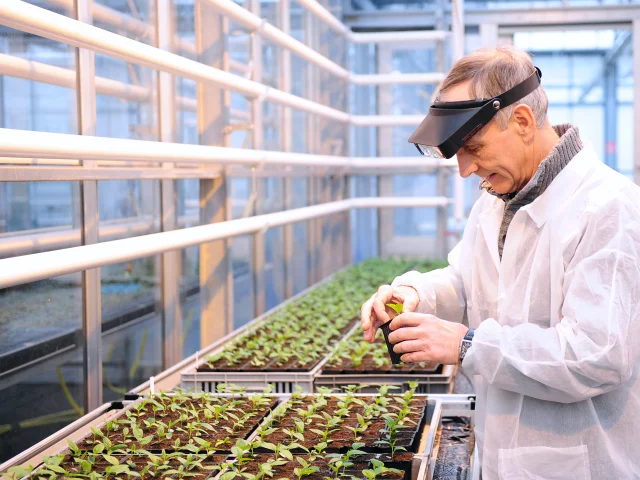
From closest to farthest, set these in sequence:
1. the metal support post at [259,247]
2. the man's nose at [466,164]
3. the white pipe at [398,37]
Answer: the man's nose at [466,164]
the metal support post at [259,247]
the white pipe at [398,37]

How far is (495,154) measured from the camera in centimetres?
181

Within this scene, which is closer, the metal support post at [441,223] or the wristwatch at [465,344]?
the wristwatch at [465,344]

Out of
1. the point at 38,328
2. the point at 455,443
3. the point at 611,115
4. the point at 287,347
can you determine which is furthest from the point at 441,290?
the point at 611,115

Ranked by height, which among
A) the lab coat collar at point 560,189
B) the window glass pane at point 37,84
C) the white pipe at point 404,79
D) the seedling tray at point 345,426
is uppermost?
the white pipe at point 404,79

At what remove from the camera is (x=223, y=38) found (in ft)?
14.4

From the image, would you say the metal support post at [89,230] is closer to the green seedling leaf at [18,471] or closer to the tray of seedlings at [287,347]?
the tray of seedlings at [287,347]

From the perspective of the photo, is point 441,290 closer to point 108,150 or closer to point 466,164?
point 466,164

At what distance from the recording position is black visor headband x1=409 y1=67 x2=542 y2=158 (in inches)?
69.3

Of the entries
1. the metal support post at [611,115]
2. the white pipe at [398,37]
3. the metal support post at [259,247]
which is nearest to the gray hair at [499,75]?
the metal support post at [259,247]

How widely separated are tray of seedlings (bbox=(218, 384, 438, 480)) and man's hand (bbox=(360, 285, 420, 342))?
343 millimetres

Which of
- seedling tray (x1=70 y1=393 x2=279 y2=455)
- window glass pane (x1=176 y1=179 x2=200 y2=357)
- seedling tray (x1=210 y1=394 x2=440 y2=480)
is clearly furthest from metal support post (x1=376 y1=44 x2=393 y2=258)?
seedling tray (x1=210 y1=394 x2=440 y2=480)

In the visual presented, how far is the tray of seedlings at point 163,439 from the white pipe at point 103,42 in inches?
40.9

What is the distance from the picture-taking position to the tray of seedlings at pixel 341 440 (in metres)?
2.16

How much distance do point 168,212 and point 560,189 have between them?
255cm
